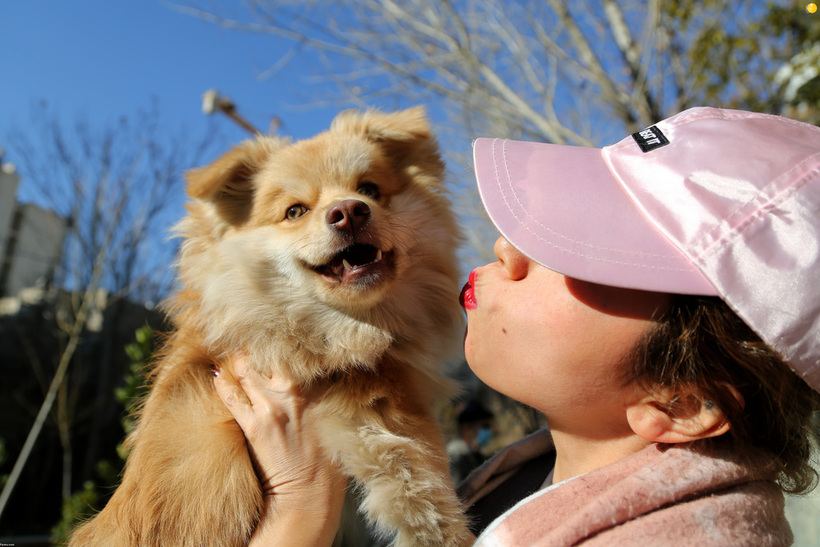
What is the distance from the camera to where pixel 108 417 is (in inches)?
469

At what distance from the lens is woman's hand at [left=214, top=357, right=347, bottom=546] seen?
1.85m

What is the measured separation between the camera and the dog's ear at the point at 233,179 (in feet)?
8.58

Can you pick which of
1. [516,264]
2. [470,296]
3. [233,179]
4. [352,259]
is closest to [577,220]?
[516,264]

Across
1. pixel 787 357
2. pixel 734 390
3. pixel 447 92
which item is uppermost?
pixel 787 357

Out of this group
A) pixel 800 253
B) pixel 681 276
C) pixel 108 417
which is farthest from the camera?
pixel 108 417

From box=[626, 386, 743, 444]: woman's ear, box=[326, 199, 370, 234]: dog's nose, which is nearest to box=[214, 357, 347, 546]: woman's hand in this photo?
box=[326, 199, 370, 234]: dog's nose

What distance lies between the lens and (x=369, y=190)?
2.98 metres

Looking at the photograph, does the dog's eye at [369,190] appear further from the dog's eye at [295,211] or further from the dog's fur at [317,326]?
the dog's eye at [295,211]

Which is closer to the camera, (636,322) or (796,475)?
(636,322)

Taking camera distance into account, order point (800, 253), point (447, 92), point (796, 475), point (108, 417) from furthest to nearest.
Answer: point (108, 417) < point (447, 92) < point (796, 475) < point (800, 253)

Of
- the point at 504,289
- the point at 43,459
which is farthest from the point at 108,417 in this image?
the point at 504,289

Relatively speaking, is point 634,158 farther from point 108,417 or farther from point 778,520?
point 108,417

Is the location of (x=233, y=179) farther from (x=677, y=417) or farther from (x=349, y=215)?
(x=677, y=417)

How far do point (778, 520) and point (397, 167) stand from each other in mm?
2550
